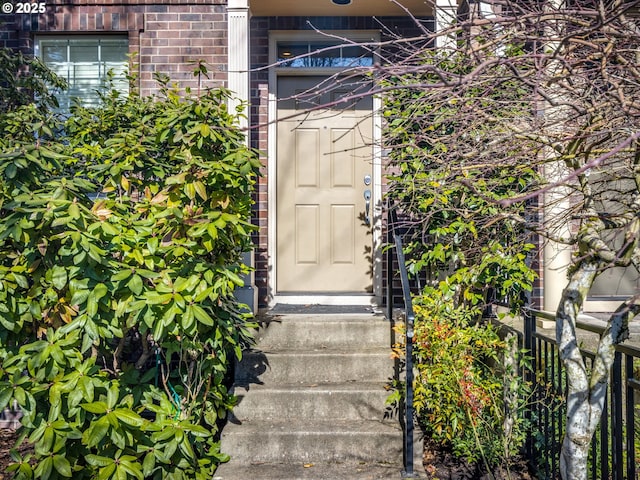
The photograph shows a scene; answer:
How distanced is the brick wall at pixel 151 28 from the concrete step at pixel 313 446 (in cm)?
328

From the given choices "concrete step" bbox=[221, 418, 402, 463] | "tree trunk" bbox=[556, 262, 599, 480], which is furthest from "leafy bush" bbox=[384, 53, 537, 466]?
"tree trunk" bbox=[556, 262, 599, 480]

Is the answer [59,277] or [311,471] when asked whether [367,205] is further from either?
[59,277]

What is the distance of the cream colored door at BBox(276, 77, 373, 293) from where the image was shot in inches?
241

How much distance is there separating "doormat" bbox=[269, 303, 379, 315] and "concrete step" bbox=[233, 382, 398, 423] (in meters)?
1.13

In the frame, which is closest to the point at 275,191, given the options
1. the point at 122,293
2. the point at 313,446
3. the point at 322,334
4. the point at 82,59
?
the point at 322,334

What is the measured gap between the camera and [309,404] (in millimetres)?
4277

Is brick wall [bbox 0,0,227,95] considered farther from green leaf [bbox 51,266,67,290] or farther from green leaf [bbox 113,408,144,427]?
green leaf [bbox 113,408,144,427]

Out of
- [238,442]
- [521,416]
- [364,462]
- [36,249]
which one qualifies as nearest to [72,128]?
[36,249]

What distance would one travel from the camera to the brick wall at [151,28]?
574cm

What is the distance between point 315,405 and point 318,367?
1.16 ft

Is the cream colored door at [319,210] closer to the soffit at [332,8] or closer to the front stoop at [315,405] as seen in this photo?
the soffit at [332,8]

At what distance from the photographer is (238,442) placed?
3973mm

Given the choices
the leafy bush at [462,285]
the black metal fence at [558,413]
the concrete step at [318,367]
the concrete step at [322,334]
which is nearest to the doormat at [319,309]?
the concrete step at [322,334]

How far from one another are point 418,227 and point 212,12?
2839mm
